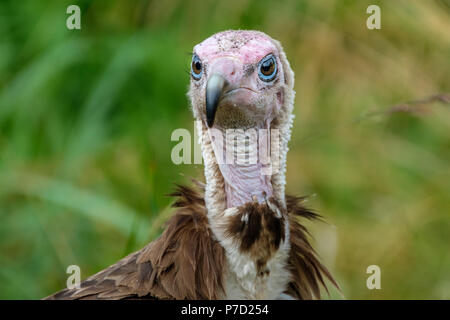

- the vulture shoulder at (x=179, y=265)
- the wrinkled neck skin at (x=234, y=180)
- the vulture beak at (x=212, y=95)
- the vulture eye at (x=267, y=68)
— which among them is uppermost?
the vulture eye at (x=267, y=68)

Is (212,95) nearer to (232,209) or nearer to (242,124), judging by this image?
(242,124)

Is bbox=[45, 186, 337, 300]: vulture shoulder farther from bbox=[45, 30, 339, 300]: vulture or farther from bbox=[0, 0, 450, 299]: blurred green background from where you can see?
bbox=[0, 0, 450, 299]: blurred green background

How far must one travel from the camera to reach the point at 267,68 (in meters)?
2.01

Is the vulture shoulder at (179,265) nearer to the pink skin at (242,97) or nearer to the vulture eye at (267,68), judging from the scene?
the pink skin at (242,97)

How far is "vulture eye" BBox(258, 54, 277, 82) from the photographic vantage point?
6.53 feet

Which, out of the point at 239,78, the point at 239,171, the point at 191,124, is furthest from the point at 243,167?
the point at 191,124

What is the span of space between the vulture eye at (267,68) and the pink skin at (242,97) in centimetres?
1

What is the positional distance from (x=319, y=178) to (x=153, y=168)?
1.89 meters

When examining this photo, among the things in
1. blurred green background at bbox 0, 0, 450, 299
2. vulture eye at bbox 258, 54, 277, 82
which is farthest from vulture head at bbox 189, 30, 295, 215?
blurred green background at bbox 0, 0, 450, 299

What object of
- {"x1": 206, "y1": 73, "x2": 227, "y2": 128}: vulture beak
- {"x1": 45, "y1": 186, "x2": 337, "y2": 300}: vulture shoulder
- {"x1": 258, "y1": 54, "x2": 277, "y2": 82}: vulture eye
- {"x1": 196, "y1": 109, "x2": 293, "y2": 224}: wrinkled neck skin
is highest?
{"x1": 258, "y1": 54, "x2": 277, "y2": 82}: vulture eye

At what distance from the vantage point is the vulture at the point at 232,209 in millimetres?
1899

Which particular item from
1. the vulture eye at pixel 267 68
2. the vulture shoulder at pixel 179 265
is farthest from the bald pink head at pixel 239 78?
the vulture shoulder at pixel 179 265

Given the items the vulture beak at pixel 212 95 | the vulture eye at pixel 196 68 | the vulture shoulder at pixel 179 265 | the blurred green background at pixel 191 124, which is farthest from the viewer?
the blurred green background at pixel 191 124

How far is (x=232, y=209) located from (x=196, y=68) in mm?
423
